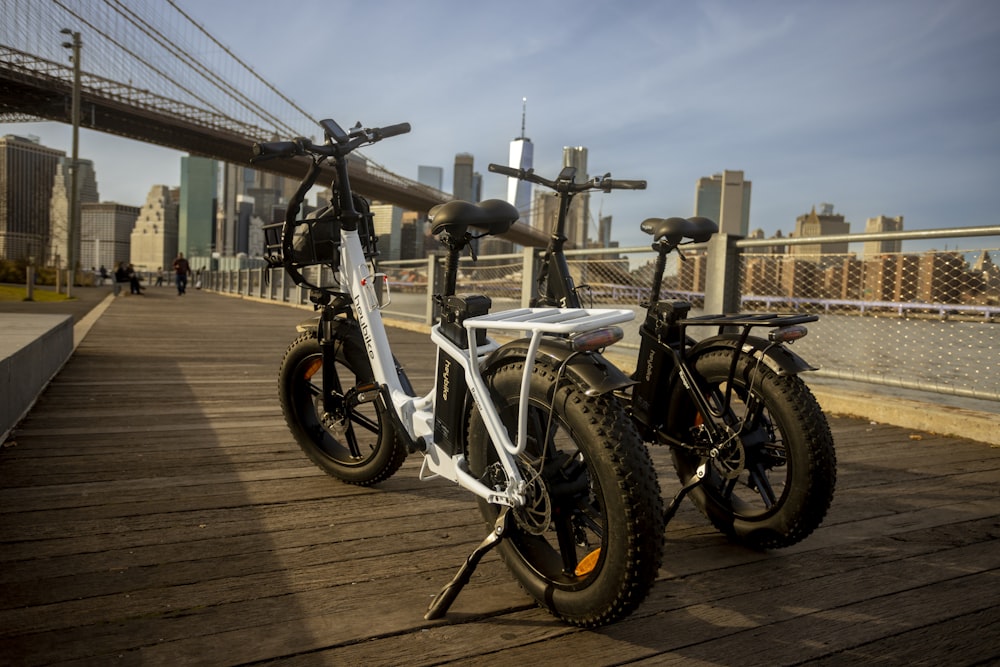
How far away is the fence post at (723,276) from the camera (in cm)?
446

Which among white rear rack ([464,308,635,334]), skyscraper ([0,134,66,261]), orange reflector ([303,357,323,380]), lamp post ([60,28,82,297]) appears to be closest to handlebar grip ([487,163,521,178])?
orange reflector ([303,357,323,380])

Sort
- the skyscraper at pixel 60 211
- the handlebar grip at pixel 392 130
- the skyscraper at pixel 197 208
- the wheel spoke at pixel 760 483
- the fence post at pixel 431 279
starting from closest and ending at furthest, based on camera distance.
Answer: the wheel spoke at pixel 760 483 → the handlebar grip at pixel 392 130 → the fence post at pixel 431 279 → the skyscraper at pixel 60 211 → the skyscraper at pixel 197 208

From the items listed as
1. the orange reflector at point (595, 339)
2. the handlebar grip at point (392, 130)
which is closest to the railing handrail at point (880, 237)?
the handlebar grip at point (392, 130)

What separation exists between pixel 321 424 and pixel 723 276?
9.50 feet

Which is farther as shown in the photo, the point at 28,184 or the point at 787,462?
the point at 28,184

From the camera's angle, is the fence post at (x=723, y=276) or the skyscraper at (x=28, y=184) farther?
the skyscraper at (x=28, y=184)

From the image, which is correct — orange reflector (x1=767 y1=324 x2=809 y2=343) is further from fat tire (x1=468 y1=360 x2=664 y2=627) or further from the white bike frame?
fat tire (x1=468 y1=360 x2=664 y2=627)

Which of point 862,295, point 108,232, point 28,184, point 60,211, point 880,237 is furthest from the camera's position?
point 108,232

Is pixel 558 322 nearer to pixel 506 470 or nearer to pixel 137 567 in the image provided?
pixel 506 470

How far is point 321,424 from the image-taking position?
251 centimetres

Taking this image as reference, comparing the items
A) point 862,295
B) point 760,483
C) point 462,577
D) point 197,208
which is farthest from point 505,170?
point 197,208

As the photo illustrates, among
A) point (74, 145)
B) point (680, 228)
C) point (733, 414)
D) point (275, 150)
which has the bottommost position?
point (733, 414)

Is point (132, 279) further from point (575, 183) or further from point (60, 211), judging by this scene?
point (60, 211)

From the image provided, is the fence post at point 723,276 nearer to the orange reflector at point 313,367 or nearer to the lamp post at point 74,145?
the orange reflector at point 313,367
